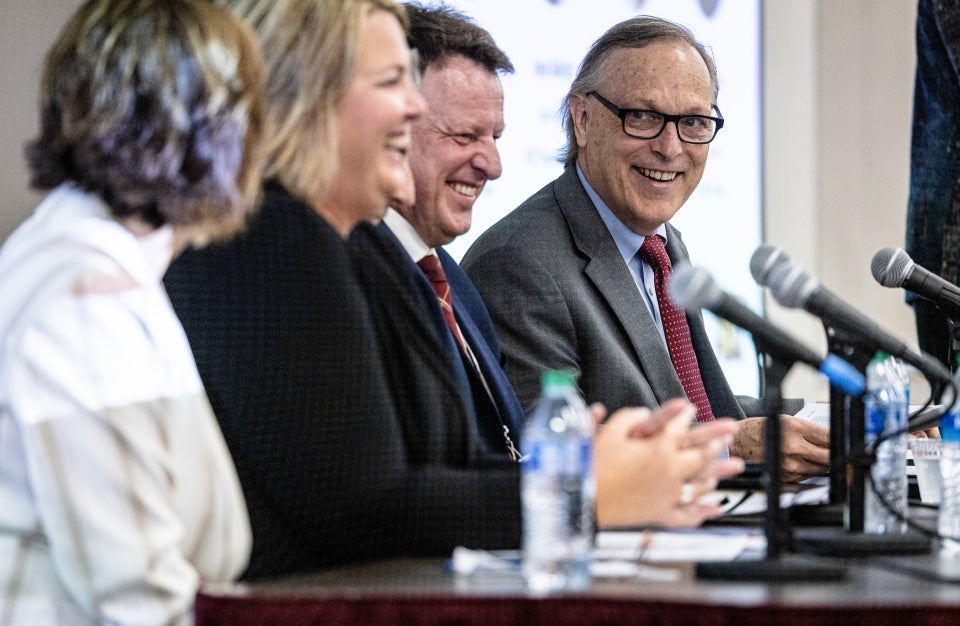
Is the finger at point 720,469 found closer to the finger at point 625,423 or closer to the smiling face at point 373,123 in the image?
the finger at point 625,423

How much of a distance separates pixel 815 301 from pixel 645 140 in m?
1.45

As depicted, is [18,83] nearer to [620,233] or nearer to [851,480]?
[620,233]

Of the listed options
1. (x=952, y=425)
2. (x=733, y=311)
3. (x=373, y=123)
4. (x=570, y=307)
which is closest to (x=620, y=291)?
(x=570, y=307)

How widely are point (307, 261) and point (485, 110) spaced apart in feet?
3.32

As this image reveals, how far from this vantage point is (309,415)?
4.23ft

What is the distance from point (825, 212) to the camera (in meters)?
4.89

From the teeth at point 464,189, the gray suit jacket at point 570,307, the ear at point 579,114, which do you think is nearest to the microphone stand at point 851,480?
the gray suit jacket at point 570,307

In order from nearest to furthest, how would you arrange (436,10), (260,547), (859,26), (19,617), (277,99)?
(19,617), (260,547), (277,99), (436,10), (859,26)

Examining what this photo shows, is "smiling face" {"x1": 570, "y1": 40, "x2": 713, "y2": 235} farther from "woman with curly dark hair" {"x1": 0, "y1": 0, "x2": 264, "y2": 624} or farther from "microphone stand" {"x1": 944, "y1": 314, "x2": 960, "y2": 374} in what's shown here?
"woman with curly dark hair" {"x1": 0, "y1": 0, "x2": 264, "y2": 624}

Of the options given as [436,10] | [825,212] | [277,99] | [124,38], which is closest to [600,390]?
[436,10]

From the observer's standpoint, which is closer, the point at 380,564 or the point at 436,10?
the point at 380,564

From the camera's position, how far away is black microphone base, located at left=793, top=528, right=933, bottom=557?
1.39 metres

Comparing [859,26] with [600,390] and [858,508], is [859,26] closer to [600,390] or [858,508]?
[600,390]


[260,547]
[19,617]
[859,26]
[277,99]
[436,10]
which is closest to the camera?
[19,617]
